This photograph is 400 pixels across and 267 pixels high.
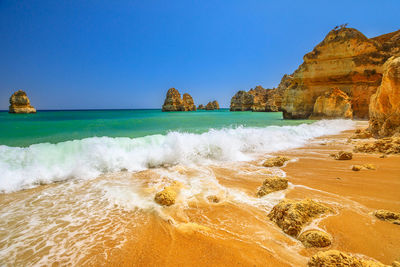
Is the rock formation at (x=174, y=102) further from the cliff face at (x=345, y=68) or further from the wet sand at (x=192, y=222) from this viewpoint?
the wet sand at (x=192, y=222)

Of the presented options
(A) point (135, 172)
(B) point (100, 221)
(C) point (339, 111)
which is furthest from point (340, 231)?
(C) point (339, 111)

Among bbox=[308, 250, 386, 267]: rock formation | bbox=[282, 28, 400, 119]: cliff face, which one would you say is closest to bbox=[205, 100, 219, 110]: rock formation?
bbox=[282, 28, 400, 119]: cliff face

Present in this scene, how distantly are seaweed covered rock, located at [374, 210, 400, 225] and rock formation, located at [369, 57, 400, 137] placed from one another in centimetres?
658

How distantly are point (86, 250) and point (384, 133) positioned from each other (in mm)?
10216

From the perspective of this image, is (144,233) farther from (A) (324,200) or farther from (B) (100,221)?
(A) (324,200)

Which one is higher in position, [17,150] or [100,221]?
[17,150]

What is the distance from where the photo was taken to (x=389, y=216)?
84.7 inches

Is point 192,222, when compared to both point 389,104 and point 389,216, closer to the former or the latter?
point 389,216

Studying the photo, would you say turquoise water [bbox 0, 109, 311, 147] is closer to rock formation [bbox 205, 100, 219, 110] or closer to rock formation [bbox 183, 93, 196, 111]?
rock formation [bbox 183, 93, 196, 111]

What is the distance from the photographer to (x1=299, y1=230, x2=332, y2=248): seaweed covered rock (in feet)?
5.99

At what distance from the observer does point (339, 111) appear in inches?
821

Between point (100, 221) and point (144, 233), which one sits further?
point (100, 221)

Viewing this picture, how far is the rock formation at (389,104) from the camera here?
6516 millimetres

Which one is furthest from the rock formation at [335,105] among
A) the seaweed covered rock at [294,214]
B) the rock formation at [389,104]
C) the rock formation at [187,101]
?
the rock formation at [187,101]
